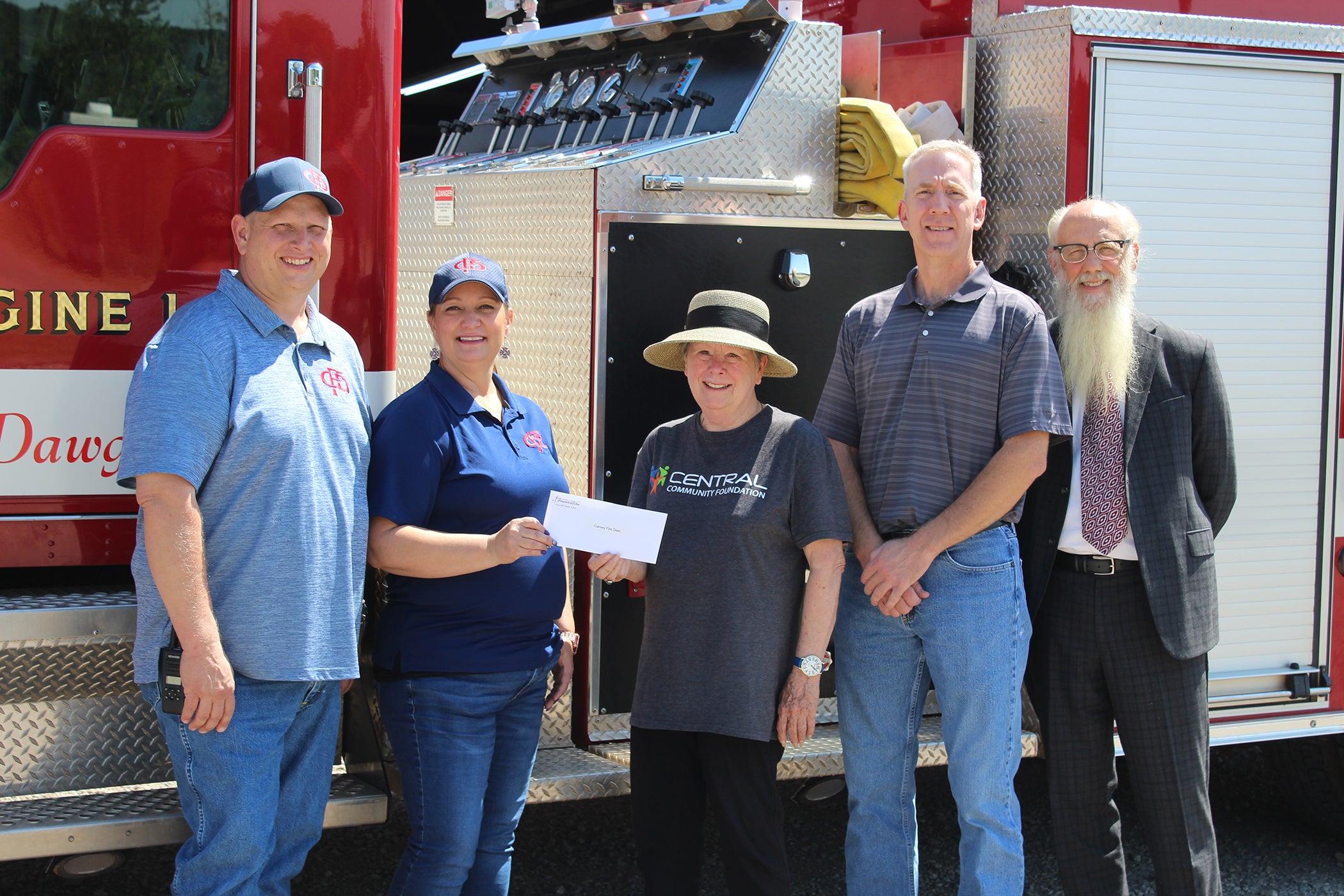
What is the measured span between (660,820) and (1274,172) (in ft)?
8.52

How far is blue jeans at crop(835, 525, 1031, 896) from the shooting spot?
2795 millimetres

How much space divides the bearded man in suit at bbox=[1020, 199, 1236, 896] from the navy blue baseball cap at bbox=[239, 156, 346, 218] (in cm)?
176

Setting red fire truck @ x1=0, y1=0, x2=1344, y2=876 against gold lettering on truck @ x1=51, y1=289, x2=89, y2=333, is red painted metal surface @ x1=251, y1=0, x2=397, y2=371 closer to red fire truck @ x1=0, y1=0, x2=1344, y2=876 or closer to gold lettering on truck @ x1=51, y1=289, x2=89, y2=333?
red fire truck @ x1=0, y1=0, x2=1344, y2=876

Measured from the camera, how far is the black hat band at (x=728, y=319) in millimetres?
2742

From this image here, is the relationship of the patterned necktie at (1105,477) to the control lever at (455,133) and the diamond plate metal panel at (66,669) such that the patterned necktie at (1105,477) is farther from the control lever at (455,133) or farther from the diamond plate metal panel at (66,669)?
the control lever at (455,133)

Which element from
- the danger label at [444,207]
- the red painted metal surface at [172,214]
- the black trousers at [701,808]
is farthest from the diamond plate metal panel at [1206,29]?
the black trousers at [701,808]

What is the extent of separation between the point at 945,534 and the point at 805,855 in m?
1.75

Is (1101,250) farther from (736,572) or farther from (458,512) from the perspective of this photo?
(458,512)

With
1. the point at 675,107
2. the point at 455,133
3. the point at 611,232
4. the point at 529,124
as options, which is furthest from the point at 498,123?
the point at 611,232

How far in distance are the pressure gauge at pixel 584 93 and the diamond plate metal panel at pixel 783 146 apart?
2.88ft

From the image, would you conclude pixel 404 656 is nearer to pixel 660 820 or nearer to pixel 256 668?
pixel 256 668

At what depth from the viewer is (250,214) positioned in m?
2.41

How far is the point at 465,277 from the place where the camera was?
2.62 m

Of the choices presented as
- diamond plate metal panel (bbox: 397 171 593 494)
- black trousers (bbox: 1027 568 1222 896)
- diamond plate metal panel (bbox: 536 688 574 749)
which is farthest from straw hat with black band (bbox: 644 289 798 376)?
diamond plate metal panel (bbox: 536 688 574 749)
